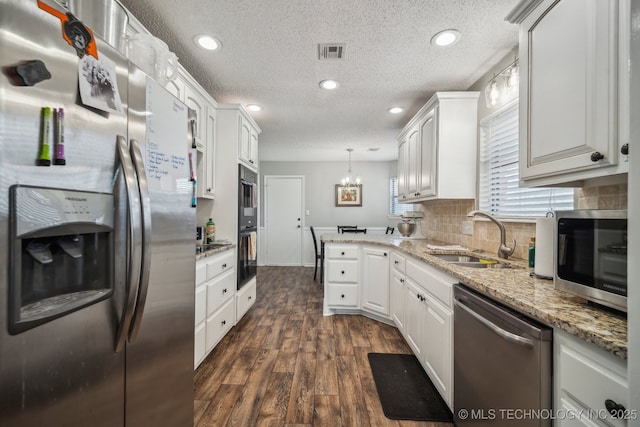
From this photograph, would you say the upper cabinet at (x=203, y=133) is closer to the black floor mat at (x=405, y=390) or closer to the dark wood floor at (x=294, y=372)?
the dark wood floor at (x=294, y=372)

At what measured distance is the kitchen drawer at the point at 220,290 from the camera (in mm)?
2133

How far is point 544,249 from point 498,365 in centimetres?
59

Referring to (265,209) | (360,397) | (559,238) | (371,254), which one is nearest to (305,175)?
(265,209)

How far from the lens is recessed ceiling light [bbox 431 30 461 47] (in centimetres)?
181

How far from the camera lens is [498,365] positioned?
1049mm

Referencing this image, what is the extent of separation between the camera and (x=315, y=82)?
2545 mm

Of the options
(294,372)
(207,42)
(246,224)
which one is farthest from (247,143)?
(294,372)

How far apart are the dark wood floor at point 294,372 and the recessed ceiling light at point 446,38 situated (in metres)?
2.38

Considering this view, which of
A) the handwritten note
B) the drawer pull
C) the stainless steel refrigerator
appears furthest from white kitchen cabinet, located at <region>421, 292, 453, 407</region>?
the handwritten note

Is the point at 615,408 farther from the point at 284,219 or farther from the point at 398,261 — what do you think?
the point at 284,219

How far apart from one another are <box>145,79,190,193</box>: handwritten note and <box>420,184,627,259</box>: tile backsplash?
1.89 meters

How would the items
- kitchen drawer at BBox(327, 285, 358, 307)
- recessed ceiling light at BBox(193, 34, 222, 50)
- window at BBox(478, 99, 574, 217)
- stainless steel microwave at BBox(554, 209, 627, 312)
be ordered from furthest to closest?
kitchen drawer at BBox(327, 285, 358, 307)
recessed ceiling light at BBox(193, 34, 222, 50)
window at BBox(478, 99, 574, 217)
stainless steel microwave at BBox(554, 209, 627, 312)

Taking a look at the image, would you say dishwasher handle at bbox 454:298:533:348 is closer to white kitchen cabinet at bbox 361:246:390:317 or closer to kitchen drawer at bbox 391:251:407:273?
kitchen drawer at bbox 391:251:407:273

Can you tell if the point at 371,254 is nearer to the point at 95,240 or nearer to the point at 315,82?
the point at 315,82
